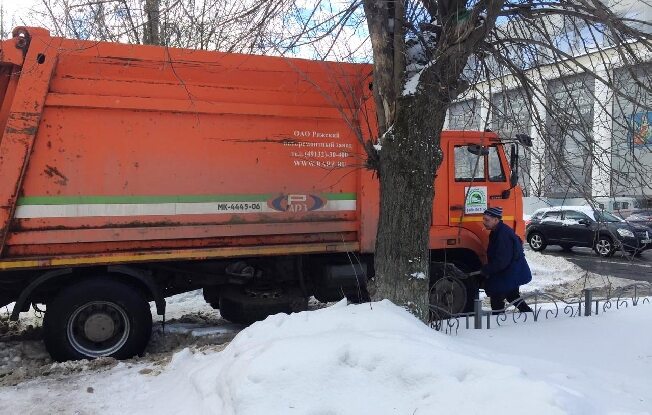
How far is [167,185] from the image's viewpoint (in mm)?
5535

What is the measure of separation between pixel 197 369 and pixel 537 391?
2465 mm

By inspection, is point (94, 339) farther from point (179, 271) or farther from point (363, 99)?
point (363, 99)

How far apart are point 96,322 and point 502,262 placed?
4332mm

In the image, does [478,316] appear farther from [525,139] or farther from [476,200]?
[525,139]

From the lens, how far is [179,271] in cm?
593

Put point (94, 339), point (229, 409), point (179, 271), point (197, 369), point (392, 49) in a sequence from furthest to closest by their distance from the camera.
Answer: point (179, 271) → point (94, 339) → point (392, 49) → point (197, 369) → point (229, 409)

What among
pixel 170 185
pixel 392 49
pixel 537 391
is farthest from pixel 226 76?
pixel 537 391

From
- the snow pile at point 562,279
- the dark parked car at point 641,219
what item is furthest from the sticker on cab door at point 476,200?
the dark parked car at point 641,219

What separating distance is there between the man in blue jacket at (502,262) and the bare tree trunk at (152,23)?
414 cm

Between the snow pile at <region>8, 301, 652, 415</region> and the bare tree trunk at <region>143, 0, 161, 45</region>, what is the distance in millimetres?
3186

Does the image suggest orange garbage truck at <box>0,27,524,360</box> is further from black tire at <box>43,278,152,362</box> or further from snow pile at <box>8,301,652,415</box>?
snow pile at <box>8,301,652,415</box>

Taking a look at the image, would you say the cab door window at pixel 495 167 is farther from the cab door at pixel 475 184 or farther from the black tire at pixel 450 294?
the black tire at pixel 450 294

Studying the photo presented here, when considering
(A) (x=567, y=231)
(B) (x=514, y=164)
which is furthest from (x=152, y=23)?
(A) (x=567, y=231)

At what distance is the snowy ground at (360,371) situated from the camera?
3.03 metres
